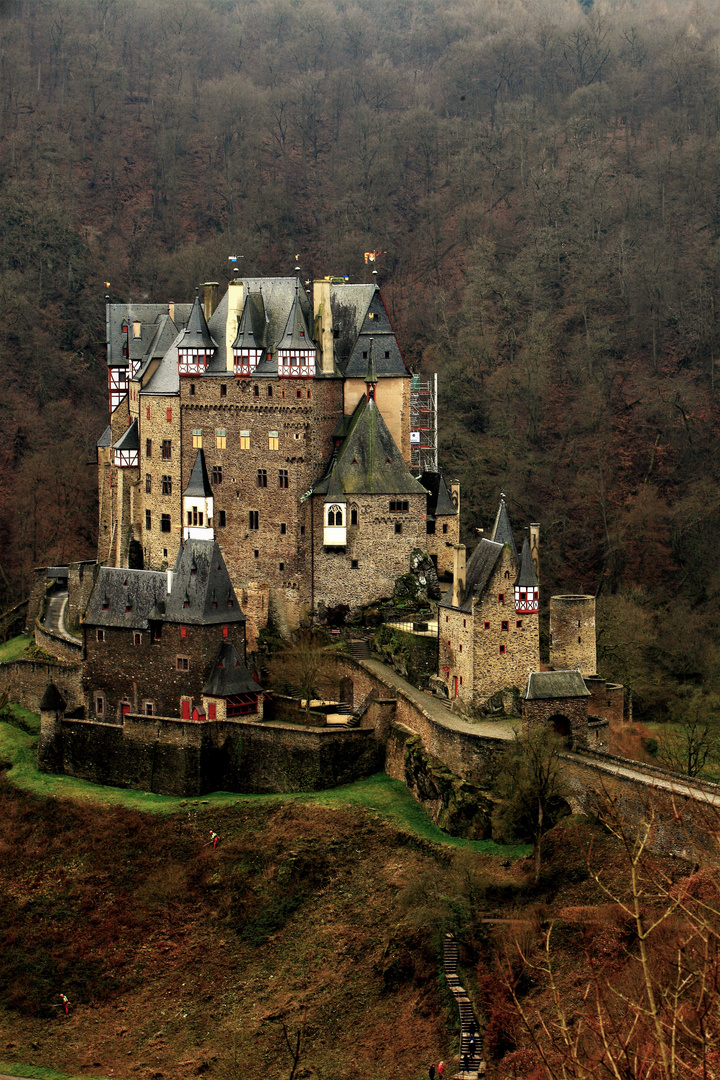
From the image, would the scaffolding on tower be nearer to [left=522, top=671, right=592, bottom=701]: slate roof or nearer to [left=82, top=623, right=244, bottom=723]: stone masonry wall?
[left=82, top=623, right=244, bottom=723]: stone masonry wall

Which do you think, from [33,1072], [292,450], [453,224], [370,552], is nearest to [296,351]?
[292,450]

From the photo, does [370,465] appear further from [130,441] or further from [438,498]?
[130,441]

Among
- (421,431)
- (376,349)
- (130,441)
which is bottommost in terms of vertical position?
(130,441)

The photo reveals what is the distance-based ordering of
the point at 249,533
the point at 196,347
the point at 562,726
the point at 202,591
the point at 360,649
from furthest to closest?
the point at 196,347
the point at 249,533
the point at 360,649
the point at 202,591
the point at 562,726

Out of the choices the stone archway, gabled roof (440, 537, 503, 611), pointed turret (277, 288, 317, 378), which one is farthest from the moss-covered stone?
pointed turret (277, 288, 317, 378)

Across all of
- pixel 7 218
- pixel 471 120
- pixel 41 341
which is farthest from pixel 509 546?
pixel 471 120

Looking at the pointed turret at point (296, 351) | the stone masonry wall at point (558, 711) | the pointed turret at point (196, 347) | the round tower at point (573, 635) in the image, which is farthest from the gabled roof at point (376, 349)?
the stone masonry wall at point (558, 711)
